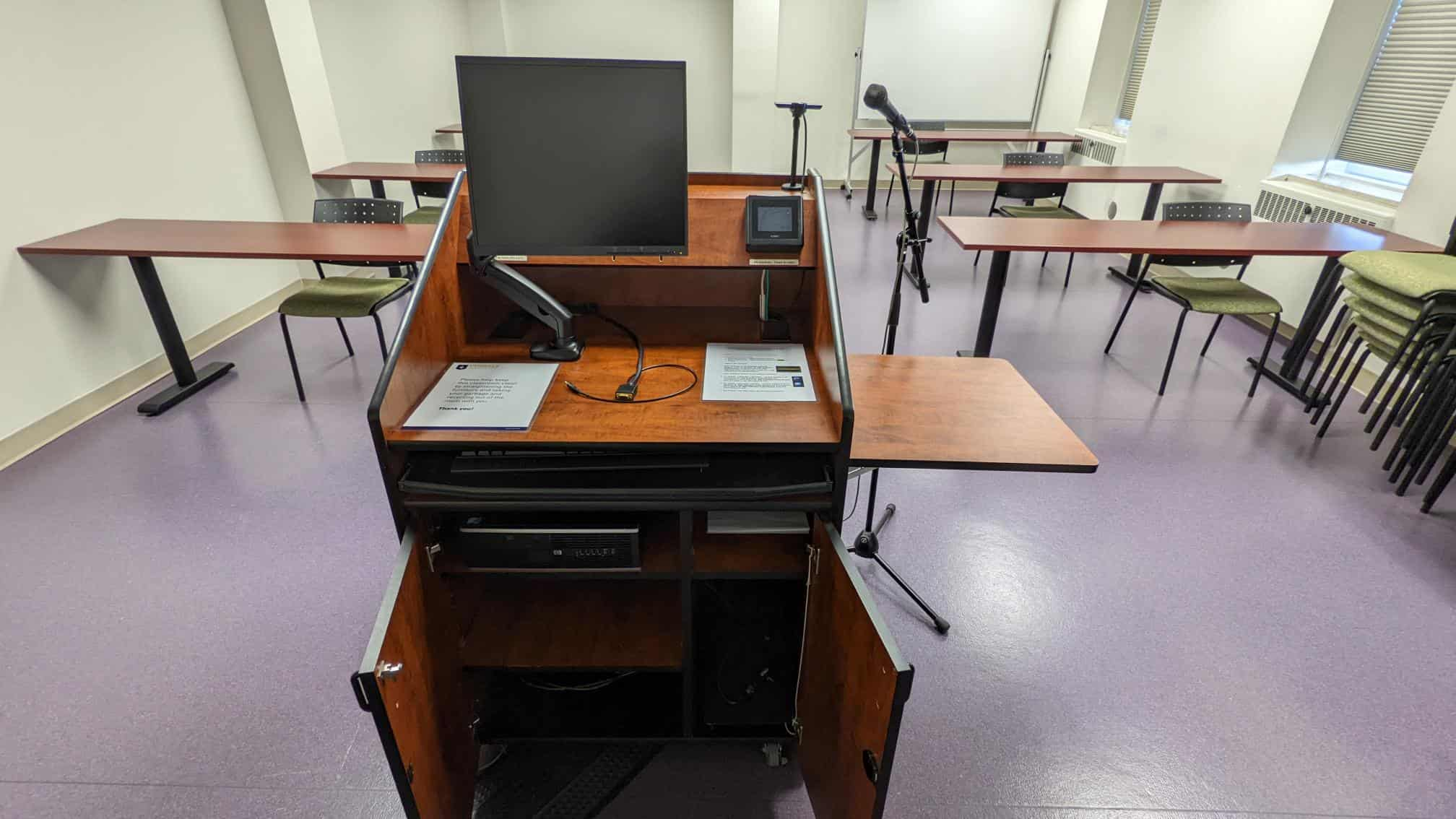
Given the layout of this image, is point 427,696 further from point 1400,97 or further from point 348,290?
point 1400,97

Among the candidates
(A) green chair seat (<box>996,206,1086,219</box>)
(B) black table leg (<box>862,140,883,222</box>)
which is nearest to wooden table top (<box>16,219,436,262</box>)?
(A) green chair seat (<box>996,206,1086,219</box>)

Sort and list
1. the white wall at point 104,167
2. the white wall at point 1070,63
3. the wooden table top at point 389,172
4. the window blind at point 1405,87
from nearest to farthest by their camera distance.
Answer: the white wall at point 104,167 → the window blind at point 1405,87 → the wooden table top at point 389,172 → the white wall at point 1070,63

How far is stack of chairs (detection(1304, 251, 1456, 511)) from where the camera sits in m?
2.31

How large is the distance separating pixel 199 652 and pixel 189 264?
250 centimetres

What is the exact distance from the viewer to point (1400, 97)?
3502 millimetres

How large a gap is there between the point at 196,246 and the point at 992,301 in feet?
11.5

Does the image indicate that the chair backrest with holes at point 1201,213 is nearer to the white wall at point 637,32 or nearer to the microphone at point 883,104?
the microphone at point 883,104

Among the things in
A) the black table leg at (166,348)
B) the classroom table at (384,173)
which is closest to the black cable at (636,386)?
the black table leg at (166,348)

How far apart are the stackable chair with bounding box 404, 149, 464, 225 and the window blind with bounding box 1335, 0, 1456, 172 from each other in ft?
17.1

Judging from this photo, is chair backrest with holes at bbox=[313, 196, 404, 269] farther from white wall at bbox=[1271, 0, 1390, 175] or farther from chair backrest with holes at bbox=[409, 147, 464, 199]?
white wall at bbox=[1271, 0, 1390, 175]

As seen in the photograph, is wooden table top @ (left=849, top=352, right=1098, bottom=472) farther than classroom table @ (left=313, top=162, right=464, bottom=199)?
No

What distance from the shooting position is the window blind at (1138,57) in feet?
19.3

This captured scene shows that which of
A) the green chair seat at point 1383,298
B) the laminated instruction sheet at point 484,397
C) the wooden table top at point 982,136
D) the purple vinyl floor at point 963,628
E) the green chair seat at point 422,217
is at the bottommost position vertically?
the purple vinyl floor at point 963,628

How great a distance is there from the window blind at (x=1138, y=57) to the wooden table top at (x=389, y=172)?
223 inches
